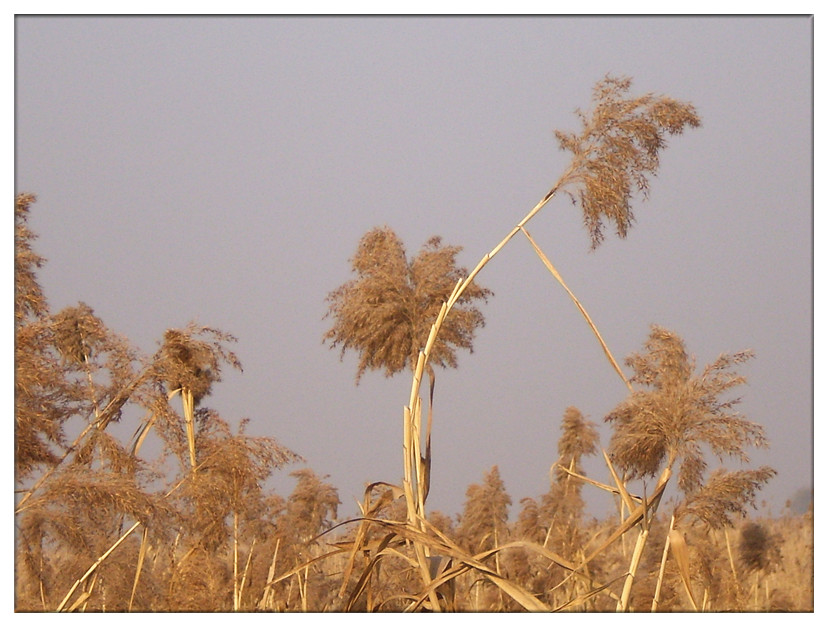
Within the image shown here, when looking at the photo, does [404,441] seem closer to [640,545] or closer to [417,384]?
[417,384]

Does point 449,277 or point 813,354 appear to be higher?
point 449,277

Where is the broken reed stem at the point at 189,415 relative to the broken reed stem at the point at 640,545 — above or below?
above

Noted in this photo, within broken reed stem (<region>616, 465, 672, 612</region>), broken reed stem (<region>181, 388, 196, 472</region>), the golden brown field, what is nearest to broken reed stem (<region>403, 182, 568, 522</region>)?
the golden brown field

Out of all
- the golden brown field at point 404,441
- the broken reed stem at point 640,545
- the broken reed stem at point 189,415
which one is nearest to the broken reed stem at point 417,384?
the golden brown field at point 404,441

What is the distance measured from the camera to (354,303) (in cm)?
618

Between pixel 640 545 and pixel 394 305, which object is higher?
pixel 394 305

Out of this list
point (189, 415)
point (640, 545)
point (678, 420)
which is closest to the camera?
point (640, 545)

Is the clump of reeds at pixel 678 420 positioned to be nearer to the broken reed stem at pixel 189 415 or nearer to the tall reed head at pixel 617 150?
the tall reed head at pixel 617 150

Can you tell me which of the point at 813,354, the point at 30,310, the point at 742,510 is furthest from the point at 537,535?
the point at 30,310

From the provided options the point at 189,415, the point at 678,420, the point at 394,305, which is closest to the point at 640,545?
the point at 678,420

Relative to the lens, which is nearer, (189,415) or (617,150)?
(617,150)

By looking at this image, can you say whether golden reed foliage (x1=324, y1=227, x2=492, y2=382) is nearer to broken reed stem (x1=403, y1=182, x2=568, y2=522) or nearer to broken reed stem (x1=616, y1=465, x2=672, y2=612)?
broken reed stem (x1=403, y1=182, x2=568, y2=522)
